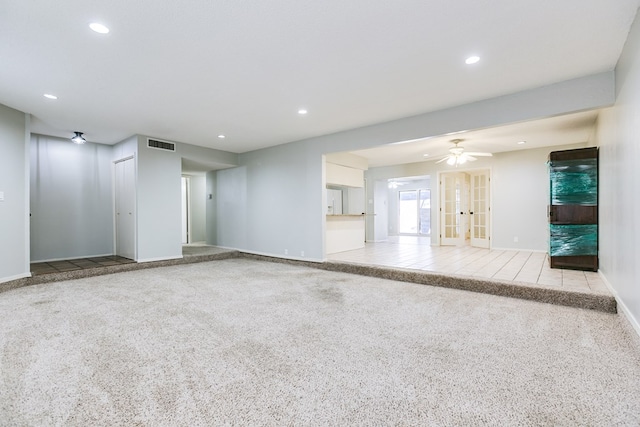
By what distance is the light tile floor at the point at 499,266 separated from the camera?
3.99 m

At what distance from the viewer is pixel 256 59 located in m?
3.04

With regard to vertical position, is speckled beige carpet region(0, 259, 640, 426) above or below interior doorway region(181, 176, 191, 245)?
below

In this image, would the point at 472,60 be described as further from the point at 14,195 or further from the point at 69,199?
the point at 69,199

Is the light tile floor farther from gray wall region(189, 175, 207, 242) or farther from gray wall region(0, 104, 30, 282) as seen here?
gray wall region(0, 104, 30, 282)

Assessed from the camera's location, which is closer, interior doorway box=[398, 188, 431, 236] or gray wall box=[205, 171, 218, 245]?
gray wall box=[205, 171, 218, 245]

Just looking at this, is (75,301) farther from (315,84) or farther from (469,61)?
(469,61)

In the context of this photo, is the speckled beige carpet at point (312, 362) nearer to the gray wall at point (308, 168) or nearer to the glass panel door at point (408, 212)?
the gray wall at point (308, 168)

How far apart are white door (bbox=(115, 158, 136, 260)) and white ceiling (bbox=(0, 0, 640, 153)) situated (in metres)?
1.72

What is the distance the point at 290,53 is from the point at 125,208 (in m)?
5.41

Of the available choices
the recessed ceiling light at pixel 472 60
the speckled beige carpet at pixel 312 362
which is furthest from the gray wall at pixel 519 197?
the recessed ceiling light at pixel 472 60

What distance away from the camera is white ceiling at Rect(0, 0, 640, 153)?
7.61ft

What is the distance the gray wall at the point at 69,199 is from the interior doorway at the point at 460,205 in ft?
28.6

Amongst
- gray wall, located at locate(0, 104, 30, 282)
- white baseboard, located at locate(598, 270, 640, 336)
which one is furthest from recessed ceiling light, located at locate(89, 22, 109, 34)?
white baseboard, located at locate(598, 270, 640, 336)

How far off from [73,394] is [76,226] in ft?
19.1
